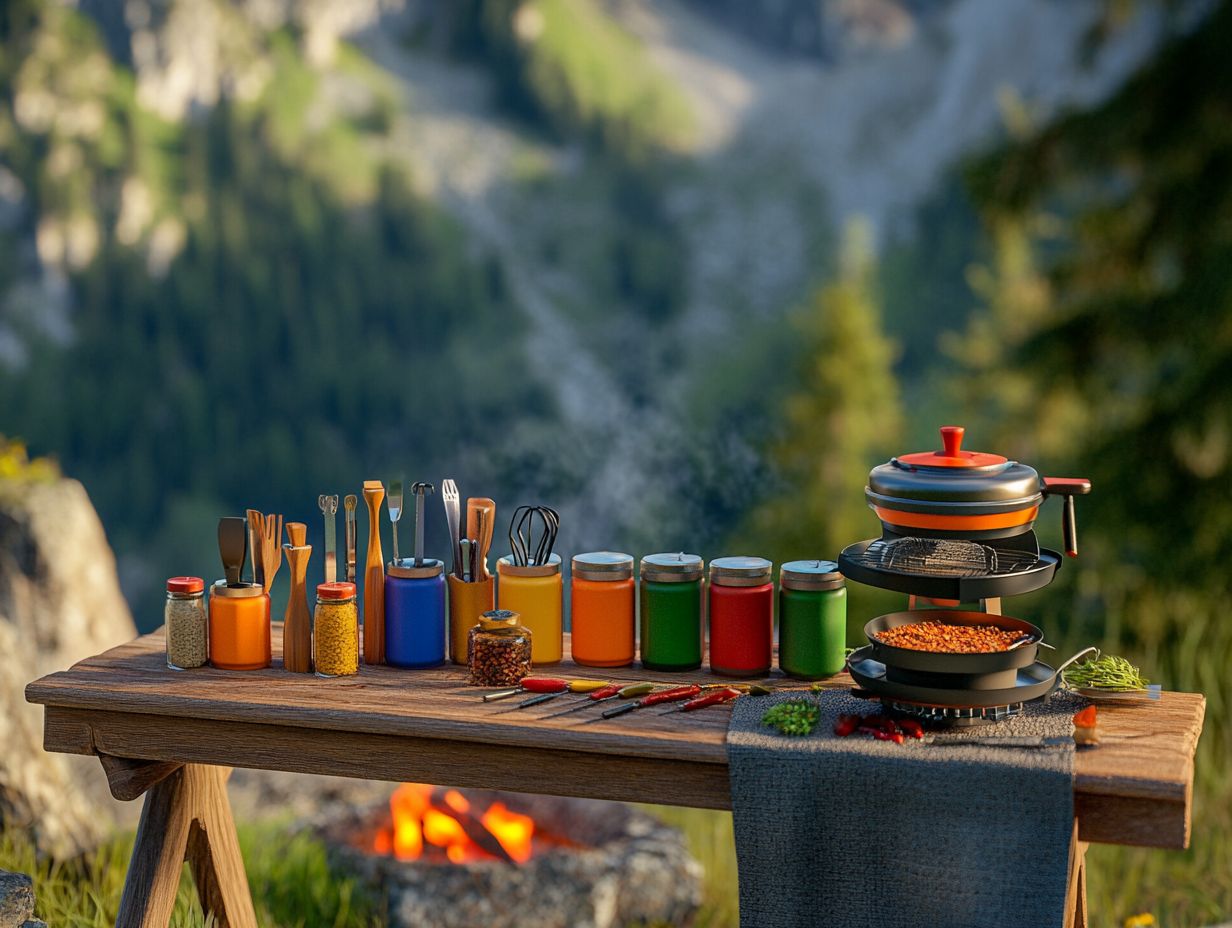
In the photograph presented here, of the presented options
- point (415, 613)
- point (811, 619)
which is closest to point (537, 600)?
point (415, 613)

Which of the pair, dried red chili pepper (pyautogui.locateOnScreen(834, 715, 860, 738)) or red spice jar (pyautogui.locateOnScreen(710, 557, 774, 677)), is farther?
red spice jar (pyautogui.locateOnScreen(710, 557, 774, 677))

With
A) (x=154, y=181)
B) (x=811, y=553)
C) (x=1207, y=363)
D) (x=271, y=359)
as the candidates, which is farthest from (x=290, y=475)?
(x=1207, y=363)

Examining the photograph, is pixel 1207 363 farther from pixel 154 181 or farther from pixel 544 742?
pixel 154 181

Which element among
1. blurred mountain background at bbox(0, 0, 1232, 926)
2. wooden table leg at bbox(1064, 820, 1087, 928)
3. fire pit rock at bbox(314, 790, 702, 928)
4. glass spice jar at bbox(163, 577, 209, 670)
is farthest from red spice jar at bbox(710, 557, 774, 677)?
blurred mountain background at bbox(0, 0, 1232, 926)

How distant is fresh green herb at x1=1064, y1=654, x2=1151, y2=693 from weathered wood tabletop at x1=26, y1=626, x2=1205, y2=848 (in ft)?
0.11

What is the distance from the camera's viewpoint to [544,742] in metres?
1.84

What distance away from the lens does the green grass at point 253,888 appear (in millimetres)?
2793

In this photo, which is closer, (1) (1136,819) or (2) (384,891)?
(1) (1136,819)

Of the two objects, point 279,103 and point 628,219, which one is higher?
point 279,103

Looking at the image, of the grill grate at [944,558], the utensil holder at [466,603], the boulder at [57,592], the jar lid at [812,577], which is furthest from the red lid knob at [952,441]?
the boulder at [57,592]

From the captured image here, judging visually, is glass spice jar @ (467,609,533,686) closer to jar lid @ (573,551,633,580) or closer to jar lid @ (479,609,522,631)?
jar lid @ (479,609,522,631)

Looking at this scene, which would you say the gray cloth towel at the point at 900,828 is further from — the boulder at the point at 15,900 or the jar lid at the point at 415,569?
the boulder at the point at 15,900

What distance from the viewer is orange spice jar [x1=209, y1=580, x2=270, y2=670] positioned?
2104 millimetres

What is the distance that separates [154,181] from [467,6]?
11881mm
